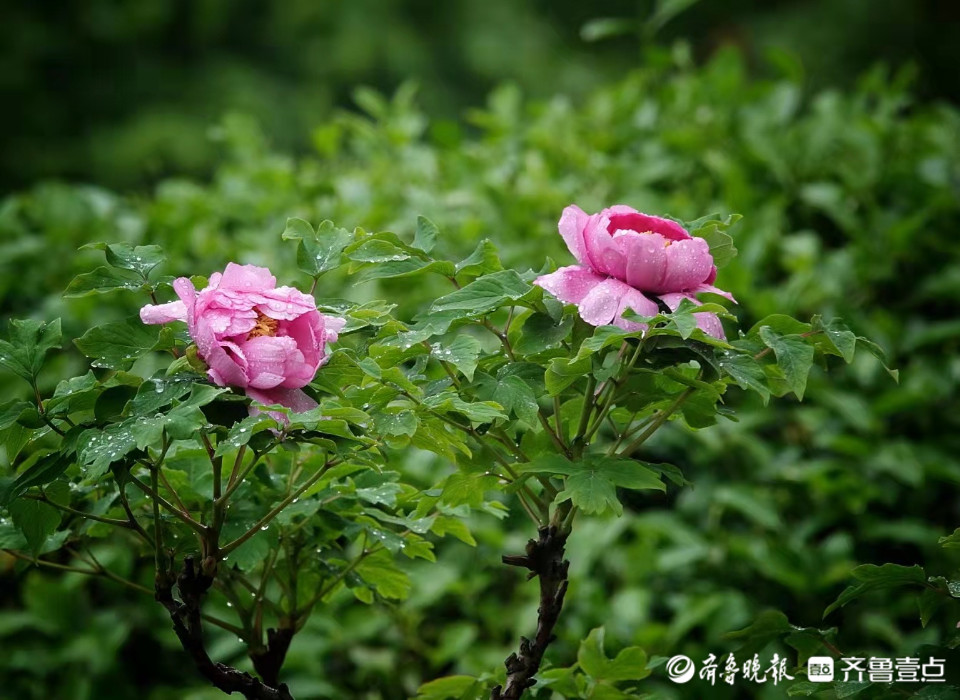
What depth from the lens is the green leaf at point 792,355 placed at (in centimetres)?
94

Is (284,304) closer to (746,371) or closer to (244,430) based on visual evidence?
(244,430)

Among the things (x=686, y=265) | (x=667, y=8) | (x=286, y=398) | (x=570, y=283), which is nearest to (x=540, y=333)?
(x=570, y=283)

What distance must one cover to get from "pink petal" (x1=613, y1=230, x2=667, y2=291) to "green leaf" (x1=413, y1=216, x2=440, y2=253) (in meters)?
0.21

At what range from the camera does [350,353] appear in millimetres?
1032

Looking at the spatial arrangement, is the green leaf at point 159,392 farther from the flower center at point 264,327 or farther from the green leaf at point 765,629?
A: the green leaf at point 765,629

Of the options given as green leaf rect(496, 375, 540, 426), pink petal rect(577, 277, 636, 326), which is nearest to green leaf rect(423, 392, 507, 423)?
green leaf rect(496, 375, 540, 426)

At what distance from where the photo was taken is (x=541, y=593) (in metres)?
1.11

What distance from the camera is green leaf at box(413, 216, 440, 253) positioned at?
3.60 feet

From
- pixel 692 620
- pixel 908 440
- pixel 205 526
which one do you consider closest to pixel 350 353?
pixel 205 526

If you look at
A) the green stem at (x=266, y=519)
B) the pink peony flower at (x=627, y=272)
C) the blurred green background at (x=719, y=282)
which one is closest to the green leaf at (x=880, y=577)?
the blurred green background at (x=719, y=282)

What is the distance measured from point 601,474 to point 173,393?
41 centimetres

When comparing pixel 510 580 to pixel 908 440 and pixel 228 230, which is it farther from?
pixel 228 230

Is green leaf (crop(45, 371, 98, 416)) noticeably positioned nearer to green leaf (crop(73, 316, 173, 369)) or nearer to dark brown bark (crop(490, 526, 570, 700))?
green leaf (crop(73, 316, 173, 369))

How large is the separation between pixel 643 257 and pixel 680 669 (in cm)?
85
